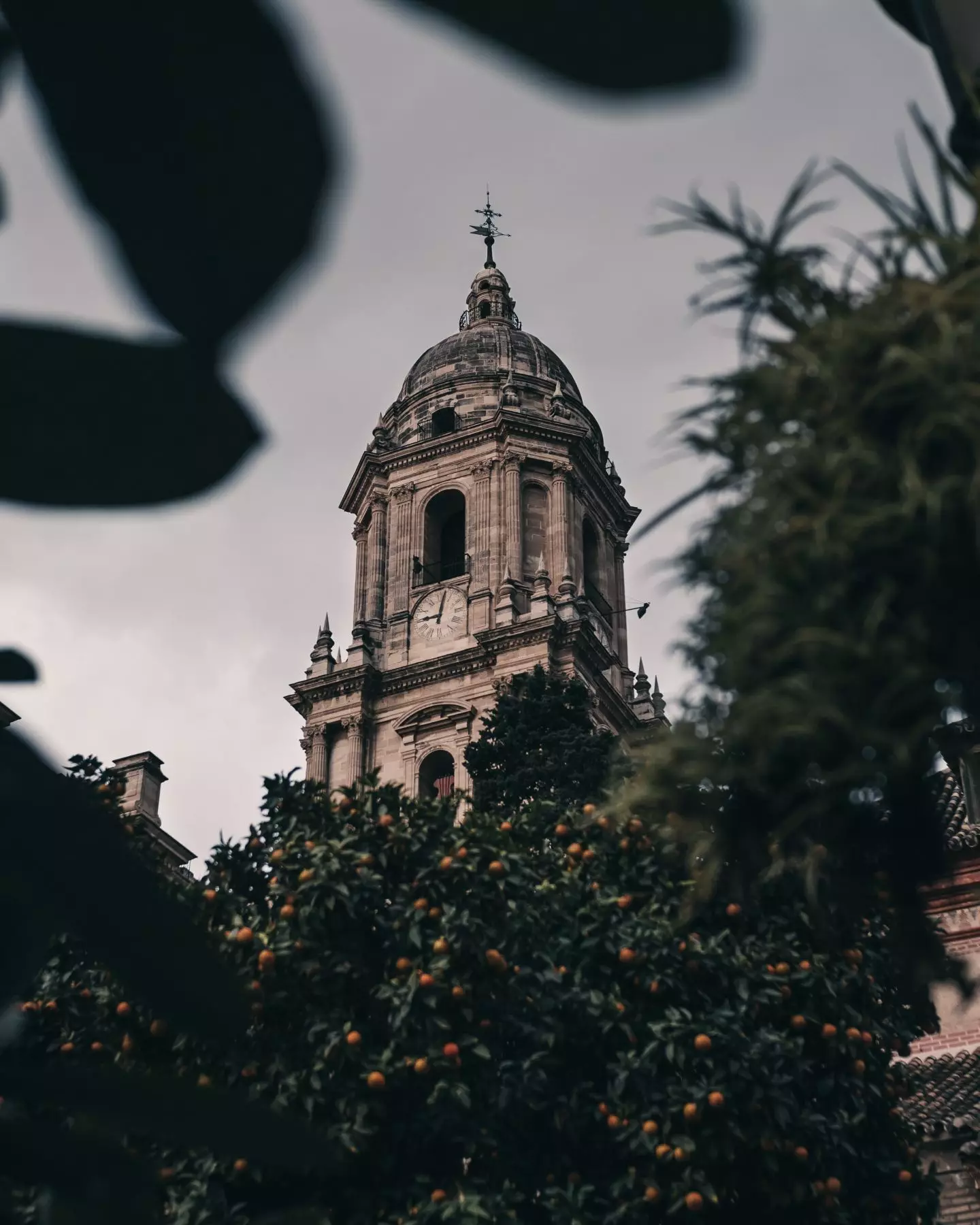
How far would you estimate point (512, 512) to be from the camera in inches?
1802

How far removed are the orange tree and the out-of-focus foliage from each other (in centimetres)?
957

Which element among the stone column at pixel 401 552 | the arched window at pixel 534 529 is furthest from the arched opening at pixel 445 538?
the arched window at pixel 534 529

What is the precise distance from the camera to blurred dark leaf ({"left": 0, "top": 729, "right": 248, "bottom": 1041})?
1154 millimetres

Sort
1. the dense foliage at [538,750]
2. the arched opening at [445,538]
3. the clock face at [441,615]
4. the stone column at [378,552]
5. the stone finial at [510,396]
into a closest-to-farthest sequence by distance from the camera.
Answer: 1. the dense foliage at [538,750]
2. the clock face at [441,615]
3. the stone column at [378,552]
4. the arched opening at [445,538]
5. the stone finial at [510,396]

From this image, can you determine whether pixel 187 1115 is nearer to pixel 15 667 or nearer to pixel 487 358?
pixel 15 667

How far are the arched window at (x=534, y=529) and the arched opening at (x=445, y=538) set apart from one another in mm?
1742

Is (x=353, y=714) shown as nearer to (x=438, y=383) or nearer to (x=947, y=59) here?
(x=438, y=383)

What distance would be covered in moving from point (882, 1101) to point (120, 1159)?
1269 centimetres

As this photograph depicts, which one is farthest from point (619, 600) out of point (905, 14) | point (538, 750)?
point (905, 14)

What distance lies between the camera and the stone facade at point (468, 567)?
139 ft

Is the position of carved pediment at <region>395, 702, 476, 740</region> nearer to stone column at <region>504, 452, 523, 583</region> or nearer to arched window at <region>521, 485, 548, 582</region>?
stone column at <region>504, 452, 523, 583</region>

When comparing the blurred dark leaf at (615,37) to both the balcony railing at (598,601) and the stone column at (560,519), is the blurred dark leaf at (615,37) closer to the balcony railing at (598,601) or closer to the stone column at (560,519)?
the stone column at (560,519)

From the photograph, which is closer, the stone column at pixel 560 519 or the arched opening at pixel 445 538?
the stone column at pixel 560 519

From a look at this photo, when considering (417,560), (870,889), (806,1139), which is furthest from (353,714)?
(870,889)
